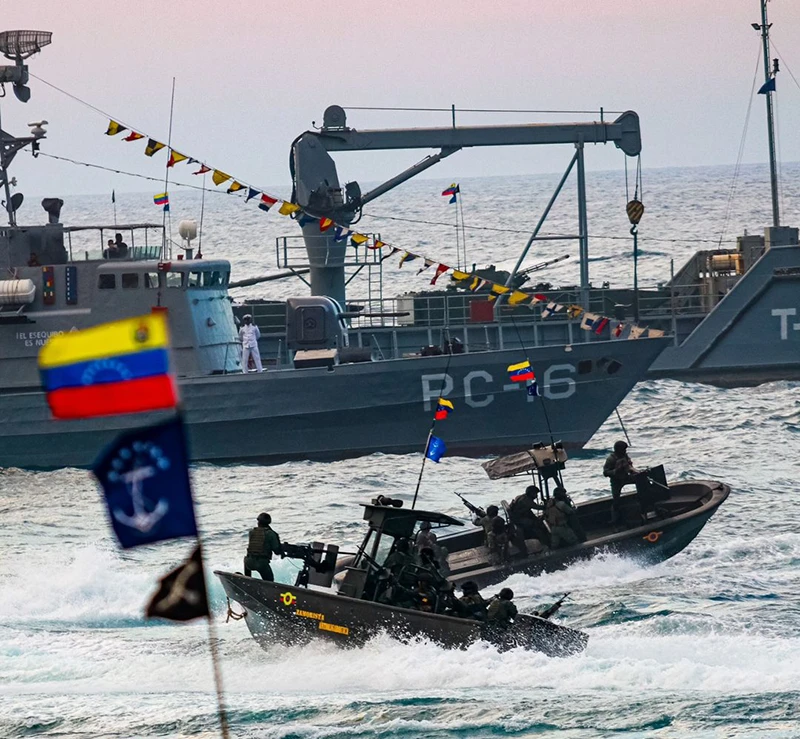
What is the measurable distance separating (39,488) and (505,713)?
17.5 metres

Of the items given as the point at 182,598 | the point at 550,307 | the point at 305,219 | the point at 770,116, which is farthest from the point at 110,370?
the point at 770,116

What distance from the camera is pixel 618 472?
77.6 feet

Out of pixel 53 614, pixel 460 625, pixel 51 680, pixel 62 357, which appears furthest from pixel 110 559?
A: pixel 62 357

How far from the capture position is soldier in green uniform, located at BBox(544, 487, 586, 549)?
2227cm

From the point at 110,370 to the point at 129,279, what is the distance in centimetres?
2415

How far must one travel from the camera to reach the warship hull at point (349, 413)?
33.2m

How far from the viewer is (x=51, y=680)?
60.5 feet

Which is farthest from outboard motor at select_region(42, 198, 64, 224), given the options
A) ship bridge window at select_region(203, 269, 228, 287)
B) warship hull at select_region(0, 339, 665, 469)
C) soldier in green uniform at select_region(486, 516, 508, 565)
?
soldier in green uniform at select_region(486, 516, 508, 565)

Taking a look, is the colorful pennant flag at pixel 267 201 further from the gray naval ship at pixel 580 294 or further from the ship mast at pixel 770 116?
the ship mast at pixel 770 116

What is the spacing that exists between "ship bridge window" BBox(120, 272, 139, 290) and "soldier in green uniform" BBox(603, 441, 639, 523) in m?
12.7

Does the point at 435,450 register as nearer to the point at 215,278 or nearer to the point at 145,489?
the point at 215,278

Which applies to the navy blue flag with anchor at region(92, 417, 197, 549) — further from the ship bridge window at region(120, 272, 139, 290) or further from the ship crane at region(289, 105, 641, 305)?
the ship crane at region(289, 105, 641, 305)

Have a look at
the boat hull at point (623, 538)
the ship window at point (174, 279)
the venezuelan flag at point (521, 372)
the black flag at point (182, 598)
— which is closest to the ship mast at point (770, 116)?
the venezuelan flag at point (521, 372)

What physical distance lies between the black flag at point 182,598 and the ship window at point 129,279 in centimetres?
2333
